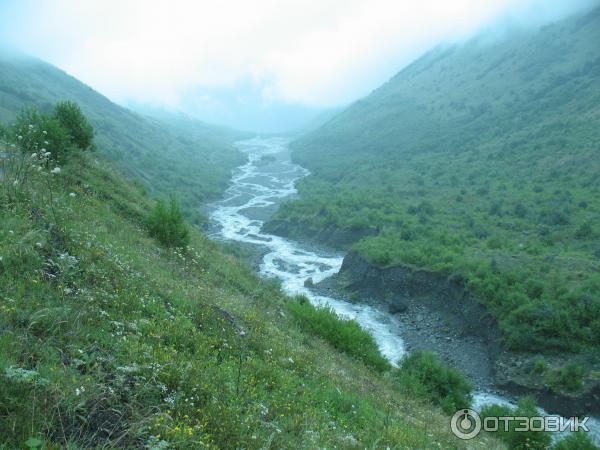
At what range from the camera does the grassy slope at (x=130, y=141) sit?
67688mm

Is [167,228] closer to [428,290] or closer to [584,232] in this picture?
[428,290]

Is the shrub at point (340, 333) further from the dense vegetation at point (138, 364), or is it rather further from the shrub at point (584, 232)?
the shrub at point (584, 232)

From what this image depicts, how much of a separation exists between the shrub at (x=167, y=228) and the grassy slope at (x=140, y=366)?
3.92 m

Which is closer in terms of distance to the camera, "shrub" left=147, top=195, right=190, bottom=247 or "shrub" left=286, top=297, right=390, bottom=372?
"shrub" left=286, top=297, right=390, bottom=372

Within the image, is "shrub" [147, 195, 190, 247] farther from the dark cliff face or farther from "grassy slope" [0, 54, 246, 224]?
"grassy slope" [0, 54, 246, 224]

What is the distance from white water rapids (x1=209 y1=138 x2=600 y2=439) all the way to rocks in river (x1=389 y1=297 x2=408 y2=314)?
57 cm

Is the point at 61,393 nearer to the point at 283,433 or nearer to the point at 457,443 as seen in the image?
the point at 283,433

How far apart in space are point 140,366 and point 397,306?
27444mm

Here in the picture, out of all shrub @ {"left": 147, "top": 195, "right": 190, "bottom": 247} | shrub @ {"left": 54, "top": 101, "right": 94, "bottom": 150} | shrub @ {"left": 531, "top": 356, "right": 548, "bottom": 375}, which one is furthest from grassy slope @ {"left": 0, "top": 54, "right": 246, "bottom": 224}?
shrub @ {"left": 531, "top": 356, "right": 548, "bottom": 375}

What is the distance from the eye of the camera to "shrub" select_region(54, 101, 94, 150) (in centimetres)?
1820

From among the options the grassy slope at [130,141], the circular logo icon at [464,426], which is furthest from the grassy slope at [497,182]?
the grassy slope at [130,141]

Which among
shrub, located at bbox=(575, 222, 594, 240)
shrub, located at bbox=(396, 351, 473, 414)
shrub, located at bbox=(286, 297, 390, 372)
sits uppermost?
shrub, located at bbox=(575, 222, 594, 240)

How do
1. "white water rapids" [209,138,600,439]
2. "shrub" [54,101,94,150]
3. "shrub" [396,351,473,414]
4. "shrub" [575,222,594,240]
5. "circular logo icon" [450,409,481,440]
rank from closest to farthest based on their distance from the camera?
"circular logo icon" [450,409,481,440] → "shrub" [396,351,473,414] → "shrub" [54,101,94,150] → "white water rapids" [209,138,600,439] → "shrub" [575,222,594,240]

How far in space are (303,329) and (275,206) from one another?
51.7 meters
